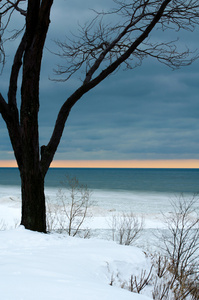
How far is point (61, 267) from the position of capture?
142 inches

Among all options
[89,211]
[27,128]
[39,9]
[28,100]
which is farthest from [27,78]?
[89,211]

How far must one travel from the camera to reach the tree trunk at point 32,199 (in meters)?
6.23

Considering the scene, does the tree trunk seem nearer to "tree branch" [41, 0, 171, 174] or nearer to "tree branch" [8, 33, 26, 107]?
"tree branch" [41, 0, 171, 174]

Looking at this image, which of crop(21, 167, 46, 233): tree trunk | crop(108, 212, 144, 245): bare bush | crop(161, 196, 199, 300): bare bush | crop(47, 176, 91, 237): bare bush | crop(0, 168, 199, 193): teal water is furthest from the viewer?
crop(0, 168, 199, 193): teal water

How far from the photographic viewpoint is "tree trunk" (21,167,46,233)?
6.23 meters

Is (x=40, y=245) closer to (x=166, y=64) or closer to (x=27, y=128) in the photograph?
(x=27, y=128)

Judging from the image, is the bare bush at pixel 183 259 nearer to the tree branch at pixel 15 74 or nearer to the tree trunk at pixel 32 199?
the tree trunk at pixel 32 199

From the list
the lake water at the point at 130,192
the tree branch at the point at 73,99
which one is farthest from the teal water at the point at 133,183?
the tree branch at the point at 73,99

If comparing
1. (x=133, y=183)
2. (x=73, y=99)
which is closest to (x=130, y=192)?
(x=133, y=183)

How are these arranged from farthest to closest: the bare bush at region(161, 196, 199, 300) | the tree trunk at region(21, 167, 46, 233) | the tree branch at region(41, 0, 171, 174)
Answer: the tree branch at region(41, 0, 171, 174) < the tree trunk at region(21, 167, 46, 233) < the bare bush at region(161, 196, 199, 300)

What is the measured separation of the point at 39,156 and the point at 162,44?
4258mm

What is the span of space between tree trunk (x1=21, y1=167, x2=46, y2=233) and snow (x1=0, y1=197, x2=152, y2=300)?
0.26 meters

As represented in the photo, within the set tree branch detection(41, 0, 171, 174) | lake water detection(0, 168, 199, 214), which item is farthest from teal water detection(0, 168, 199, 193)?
tree branch detection(41, 0, 171, 174)

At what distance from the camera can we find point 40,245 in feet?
16.9
